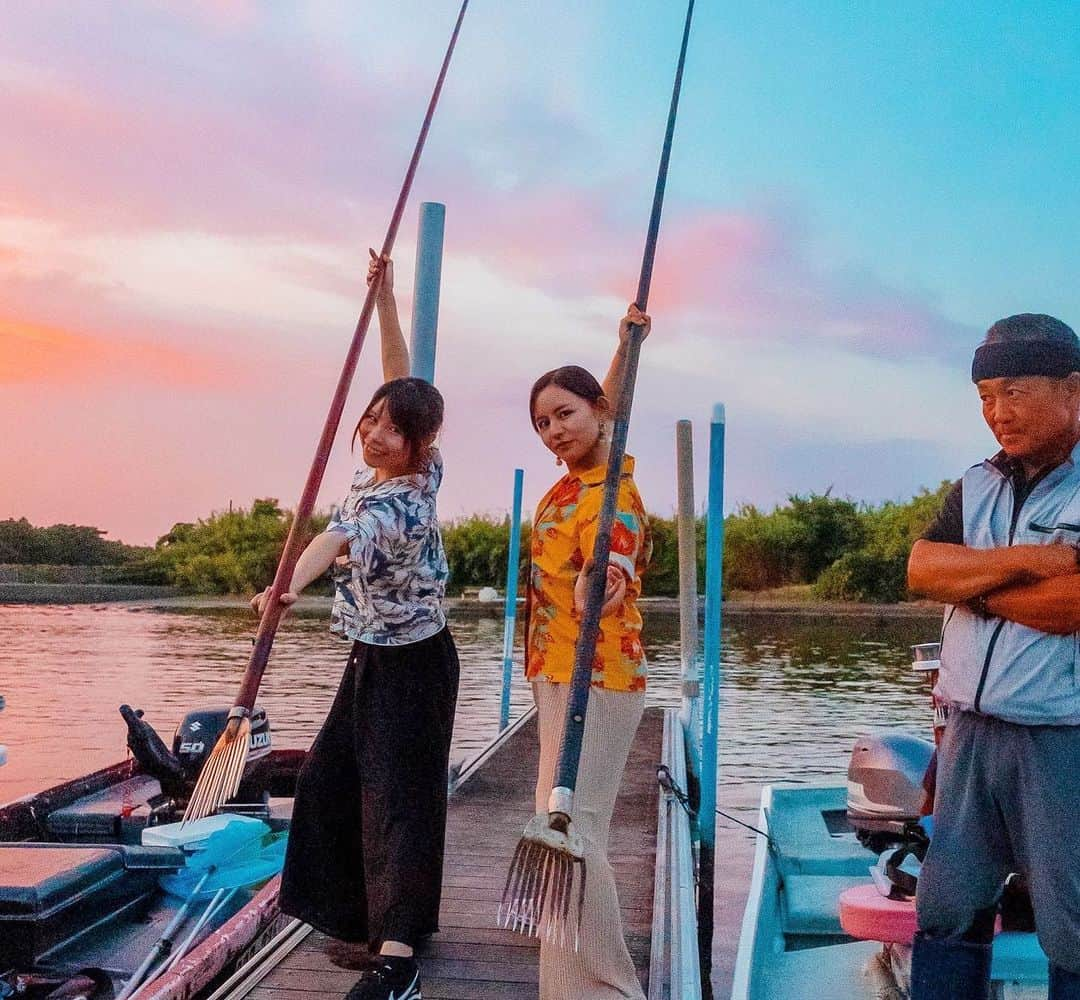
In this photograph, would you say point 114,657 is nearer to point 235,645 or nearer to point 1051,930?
point 235,645

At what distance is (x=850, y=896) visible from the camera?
144 inches

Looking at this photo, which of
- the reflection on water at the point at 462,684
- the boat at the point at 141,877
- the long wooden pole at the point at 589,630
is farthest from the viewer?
the reflection on water at the point at 462,684

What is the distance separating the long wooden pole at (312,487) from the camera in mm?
2729

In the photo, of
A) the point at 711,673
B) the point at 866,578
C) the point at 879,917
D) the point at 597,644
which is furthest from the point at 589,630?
the point at 866,578

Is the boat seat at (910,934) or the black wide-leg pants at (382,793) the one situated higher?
the black wide-leg pants at (382,793)

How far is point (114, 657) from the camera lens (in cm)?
2530

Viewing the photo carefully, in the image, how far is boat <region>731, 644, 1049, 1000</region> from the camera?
3.51 m

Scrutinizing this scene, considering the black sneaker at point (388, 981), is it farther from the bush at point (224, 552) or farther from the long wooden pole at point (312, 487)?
the bush at point (224, 552)

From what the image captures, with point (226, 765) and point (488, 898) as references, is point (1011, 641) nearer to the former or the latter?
point (226, 765)

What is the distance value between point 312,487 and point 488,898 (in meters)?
1.80

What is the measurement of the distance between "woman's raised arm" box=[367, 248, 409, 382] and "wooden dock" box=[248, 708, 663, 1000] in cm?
167

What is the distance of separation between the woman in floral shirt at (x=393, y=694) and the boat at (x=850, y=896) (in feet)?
4.38

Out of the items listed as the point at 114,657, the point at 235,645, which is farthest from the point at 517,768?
the point at 235,645

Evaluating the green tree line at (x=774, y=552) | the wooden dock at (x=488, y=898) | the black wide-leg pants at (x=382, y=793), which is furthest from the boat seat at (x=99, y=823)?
the green tree line at (x=774, y=552)
